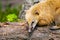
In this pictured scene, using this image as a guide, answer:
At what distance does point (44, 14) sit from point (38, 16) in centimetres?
17

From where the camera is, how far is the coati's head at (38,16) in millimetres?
7863

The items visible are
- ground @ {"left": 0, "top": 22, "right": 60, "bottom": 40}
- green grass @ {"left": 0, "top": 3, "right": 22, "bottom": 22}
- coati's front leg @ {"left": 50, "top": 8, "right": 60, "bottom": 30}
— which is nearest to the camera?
ground @ {"left": 0, "top": 22, "right": 60, "bottom": 40}

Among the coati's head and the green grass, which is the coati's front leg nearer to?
the coati's head

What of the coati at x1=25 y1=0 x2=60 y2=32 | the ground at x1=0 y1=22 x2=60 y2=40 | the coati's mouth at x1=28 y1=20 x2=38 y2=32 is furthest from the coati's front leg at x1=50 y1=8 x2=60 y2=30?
the coati's mouth at x1=28 y1=20 x2=38 y2=32

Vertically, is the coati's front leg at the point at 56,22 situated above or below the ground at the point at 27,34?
above

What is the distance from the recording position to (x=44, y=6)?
321 inches

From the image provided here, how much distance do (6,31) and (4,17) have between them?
11.2 feet

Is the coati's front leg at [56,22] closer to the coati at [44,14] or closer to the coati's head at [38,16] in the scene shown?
the coati at [44,14]

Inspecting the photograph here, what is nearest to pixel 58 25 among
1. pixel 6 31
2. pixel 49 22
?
pixel 49 22

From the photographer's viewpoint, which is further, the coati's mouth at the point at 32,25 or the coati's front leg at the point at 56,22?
the coati's front leg at the point at 56,22

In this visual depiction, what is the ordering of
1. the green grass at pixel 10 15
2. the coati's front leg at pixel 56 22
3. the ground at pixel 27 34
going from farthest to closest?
1. the green grass at pixel 10 15
2. the coati's front leg at pixel 56 22
3. the ground at pixel 27 34

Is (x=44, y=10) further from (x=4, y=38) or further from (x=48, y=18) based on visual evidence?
(x=4, y=38)

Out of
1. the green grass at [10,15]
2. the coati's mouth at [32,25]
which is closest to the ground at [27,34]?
the coati's mouth at [32,25]

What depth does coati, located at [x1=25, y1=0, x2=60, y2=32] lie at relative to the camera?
7.89 meters
